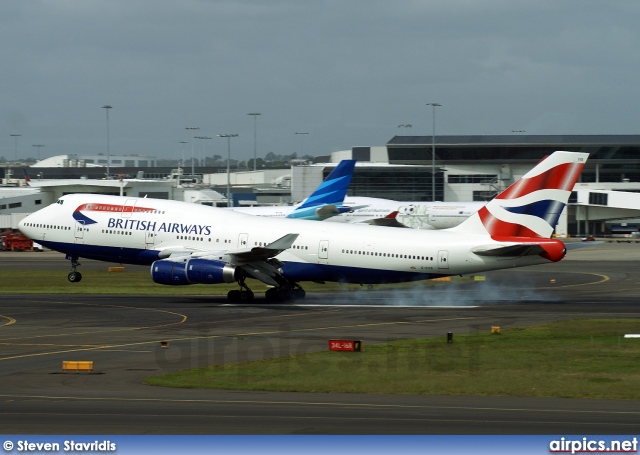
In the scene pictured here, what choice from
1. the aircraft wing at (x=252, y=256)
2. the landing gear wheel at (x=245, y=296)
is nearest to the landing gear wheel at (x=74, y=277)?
the aircraft wing at (x=252, y=256)

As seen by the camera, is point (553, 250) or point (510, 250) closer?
point (553, 250)

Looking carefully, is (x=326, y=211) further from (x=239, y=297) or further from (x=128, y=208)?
(x=239, y=297)

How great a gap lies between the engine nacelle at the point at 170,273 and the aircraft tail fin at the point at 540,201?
54.7 ft

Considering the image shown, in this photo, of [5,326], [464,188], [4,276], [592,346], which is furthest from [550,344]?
[464,188]

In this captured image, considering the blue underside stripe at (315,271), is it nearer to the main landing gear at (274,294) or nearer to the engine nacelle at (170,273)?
the main landing gear at (274,294)

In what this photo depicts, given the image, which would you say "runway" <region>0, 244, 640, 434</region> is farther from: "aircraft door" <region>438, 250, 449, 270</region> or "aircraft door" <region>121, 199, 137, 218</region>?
"aircraft door" <region>121, 199, 137, 218</region>

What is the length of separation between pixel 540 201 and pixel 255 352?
70.1ft

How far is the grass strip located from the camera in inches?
995

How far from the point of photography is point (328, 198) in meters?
78.6

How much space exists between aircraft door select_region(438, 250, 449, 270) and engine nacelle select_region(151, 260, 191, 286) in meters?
13.6

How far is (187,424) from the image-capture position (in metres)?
19.8

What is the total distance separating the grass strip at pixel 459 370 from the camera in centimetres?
2528

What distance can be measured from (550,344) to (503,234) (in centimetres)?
1517

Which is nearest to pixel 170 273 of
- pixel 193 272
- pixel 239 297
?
pixel 193 272
